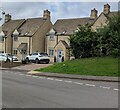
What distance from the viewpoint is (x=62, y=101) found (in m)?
12.6

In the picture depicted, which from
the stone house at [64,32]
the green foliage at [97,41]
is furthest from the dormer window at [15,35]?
the green foliage at [97,41]

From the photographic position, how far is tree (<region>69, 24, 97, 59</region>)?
4175 cm

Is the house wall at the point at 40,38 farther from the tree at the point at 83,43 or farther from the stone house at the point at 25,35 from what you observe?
the tree at the point at 83,43

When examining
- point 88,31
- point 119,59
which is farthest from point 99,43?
point 119,59

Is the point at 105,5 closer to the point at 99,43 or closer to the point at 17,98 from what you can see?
the point at 99,43

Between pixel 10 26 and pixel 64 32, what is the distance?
16.4 m

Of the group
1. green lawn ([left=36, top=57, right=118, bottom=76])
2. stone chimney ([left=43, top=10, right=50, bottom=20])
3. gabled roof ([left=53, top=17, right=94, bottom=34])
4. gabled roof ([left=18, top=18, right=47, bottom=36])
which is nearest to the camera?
green lawn ([left=36, top=57, right=118, bottom=76])

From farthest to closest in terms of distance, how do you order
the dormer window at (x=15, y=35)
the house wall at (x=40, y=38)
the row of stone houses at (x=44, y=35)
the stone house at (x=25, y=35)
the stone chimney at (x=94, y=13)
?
1. the dormer window at (x=15, y=35)
2. the stone house at (x=25, y=35)
3. the house wall at (x=40, y=38)
4. the stone chimney at (x=94, y=13)
5. the row of stone houses at (x=44, y=35)

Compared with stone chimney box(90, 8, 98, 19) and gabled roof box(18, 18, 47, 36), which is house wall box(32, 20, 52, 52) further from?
stone chimney box(90, 8, 98, 19)

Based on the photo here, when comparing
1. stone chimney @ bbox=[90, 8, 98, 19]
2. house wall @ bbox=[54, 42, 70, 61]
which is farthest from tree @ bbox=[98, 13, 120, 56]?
stone chimney @ bbox=[90, 8, 98, 19]

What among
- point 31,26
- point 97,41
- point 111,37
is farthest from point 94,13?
point 111,37

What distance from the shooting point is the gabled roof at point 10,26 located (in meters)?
71.7

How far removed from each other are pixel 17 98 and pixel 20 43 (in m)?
55.6

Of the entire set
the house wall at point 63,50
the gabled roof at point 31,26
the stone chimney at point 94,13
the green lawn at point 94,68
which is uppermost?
the stone chimney at point 94,13
